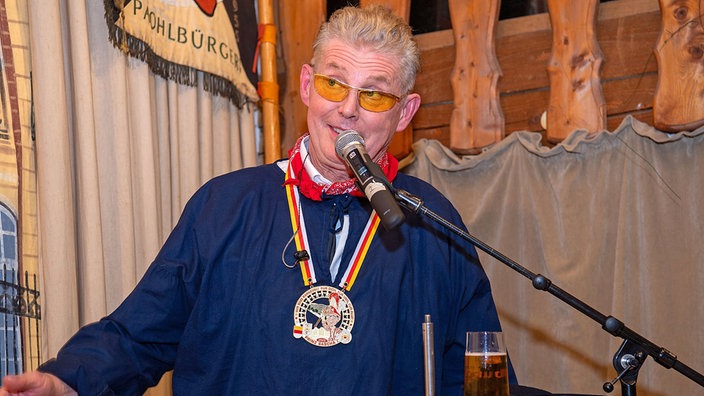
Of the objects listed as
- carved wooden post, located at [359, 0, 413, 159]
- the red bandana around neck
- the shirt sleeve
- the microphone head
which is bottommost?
the shirt sleeve

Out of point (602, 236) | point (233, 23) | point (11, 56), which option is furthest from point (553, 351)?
point (11, 56)

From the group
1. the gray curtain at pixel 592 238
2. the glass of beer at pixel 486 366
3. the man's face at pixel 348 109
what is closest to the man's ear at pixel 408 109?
the man's face at pixel 348 109

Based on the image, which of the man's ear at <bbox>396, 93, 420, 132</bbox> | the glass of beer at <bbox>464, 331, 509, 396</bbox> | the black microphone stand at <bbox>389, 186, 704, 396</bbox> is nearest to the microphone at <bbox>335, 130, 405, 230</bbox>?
the black microphone stand at <bbox>389, 186, 704, 396</bbox>

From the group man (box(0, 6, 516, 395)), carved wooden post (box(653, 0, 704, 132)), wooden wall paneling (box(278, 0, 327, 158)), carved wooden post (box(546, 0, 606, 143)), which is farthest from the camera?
wooden wall paneling (box(278, 0, 327, 158))

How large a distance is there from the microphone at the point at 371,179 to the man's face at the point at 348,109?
32 cm

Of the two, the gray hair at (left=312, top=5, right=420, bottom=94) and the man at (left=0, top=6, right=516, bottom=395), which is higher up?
the gray hair at (left=312, top=5, right=420, bottom=94)

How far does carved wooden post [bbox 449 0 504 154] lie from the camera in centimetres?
385

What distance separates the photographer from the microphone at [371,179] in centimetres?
163

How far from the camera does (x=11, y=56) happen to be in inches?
105

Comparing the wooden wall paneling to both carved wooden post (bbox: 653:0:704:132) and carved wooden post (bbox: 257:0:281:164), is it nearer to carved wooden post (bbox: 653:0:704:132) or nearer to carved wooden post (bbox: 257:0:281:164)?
carved wooden post (bbox: 257:0:281:164)

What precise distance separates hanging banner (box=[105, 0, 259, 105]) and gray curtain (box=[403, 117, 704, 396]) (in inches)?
Answer: 40.0

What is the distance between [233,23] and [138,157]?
0.88 metres

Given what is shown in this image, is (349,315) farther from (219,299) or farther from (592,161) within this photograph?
(592,161)

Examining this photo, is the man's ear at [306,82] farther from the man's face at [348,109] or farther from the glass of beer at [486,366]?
the glass of beer at [486,366]
